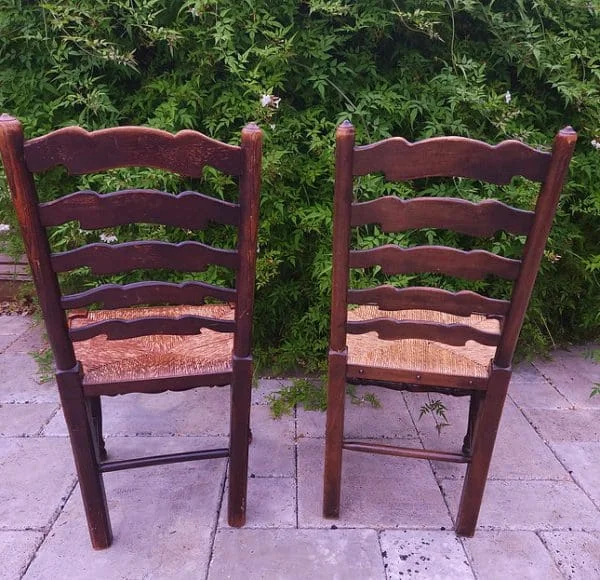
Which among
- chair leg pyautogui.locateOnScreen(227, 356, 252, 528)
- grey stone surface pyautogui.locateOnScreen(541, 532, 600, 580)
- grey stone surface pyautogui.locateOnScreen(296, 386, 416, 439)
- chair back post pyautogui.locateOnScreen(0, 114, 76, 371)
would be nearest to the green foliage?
grey stone surface pyautogui.locateOnScreen(296, 386, 416, 439)

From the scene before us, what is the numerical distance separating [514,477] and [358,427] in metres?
0.68

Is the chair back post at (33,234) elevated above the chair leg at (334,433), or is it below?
above

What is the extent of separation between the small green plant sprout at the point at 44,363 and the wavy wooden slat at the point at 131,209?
67.6 inches

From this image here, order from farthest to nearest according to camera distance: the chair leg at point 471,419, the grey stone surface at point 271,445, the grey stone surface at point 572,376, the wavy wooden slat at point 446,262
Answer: the grey stone surface at point 572,376 < the grey stone surface at point 271,445 < the chair leg at point 471,419 < the wavy wooden slat at point 446,262

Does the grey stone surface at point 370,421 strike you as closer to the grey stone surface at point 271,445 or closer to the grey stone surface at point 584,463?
the grey stone surface at point 271,445

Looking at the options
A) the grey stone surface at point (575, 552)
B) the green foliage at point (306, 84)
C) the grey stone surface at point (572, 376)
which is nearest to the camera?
the grey stone surface at point (575, 552)

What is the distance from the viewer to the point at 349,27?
7.68 ft

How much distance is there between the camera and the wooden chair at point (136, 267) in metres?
1.30

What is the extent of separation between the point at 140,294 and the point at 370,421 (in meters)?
1.41

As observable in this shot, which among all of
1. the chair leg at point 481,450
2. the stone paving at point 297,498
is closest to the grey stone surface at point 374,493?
the stone paving at point 297,498

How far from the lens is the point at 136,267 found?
145 cm

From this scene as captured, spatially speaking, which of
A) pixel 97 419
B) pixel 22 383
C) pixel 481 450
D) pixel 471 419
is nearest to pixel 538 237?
pixel 481 450

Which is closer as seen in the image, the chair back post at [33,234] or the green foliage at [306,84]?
the chair back post at [33,234]

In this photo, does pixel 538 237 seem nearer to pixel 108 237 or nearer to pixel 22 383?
pixel 108 237
